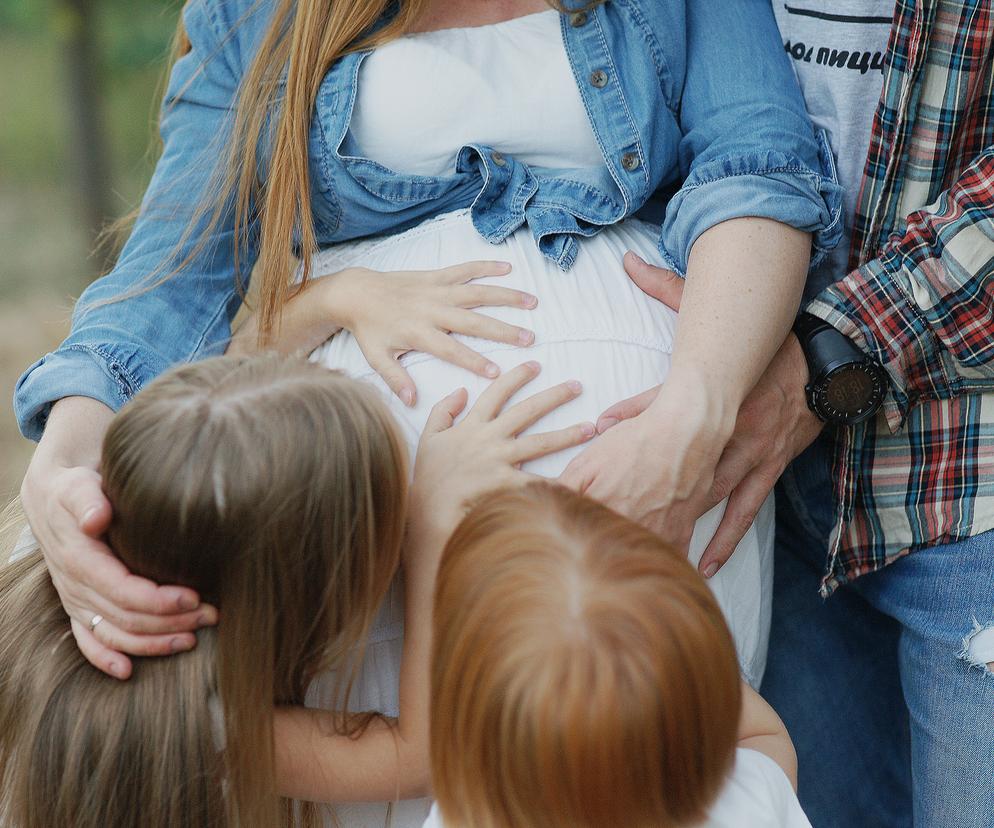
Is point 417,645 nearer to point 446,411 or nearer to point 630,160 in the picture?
point 446,411

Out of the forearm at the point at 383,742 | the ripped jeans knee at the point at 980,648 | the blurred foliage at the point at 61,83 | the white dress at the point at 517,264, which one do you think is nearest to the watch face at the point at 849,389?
the white dress at the point at 517,264

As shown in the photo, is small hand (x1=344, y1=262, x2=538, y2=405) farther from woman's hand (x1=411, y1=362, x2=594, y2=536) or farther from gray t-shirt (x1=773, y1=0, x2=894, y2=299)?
gray t-shirt (x1=773, y1=0, x2=894, y2=299)

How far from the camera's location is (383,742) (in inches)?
50.0

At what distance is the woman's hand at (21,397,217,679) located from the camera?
1188mm

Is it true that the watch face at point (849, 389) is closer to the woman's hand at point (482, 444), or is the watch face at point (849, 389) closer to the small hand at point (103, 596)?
the woman's hand at point (482, 444)

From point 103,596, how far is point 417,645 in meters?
0.37

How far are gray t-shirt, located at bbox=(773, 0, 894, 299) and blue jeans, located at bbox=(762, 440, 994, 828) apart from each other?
45 cm

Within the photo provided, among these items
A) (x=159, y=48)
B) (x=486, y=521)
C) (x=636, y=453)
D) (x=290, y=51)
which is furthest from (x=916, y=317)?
(x=159, y=48)

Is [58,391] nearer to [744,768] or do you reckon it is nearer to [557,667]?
[557,667]

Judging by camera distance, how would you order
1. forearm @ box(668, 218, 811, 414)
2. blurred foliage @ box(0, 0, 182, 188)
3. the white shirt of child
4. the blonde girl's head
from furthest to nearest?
blurred foliage @ box(0, 0, 182, 188)
forearm @ box(668, 218, 811, 414)
the white shirt of child
the blonde girl's head

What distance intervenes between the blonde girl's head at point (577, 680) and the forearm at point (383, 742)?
13cm

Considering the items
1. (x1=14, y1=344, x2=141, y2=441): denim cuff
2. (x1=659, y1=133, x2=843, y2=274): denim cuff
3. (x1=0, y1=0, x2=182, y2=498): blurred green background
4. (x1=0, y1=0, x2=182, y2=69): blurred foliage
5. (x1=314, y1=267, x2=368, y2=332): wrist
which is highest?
(x1=659, y1=133, x2=843, y2=274): denim cuff

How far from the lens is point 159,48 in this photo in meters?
3.59

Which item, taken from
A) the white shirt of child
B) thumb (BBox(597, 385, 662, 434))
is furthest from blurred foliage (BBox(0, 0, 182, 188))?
the white shirt of child
